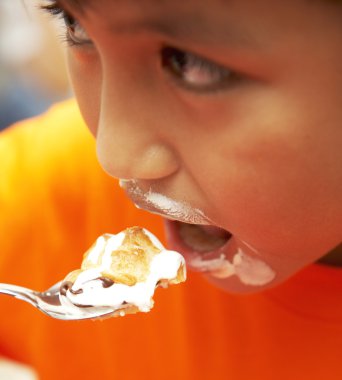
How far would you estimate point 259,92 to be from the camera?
487 mm

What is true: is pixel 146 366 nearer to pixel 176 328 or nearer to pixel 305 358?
pixel 176 328

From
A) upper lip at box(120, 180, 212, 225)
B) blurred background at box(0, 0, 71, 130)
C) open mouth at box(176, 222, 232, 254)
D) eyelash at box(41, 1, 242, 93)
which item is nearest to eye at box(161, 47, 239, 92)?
eyelash at box(41, 1, 242, 93)

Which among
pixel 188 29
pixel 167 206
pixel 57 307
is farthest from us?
pixel 57 307

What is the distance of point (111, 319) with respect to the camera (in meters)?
0.84

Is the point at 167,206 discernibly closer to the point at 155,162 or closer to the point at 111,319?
the point at 155,162

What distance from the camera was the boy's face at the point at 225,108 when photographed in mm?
462

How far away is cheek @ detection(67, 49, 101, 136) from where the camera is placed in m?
0.57

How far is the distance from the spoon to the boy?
0.10 metres

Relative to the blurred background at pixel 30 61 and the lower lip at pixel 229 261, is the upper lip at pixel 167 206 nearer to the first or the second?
the lower lip at pixel 229 261

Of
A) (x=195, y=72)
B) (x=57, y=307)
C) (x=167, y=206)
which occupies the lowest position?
(x=57, y=307)

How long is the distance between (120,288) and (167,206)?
9 centimetres

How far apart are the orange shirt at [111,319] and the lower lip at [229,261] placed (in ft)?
0.26

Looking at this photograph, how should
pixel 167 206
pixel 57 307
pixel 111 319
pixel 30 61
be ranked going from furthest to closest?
pixel 30 61 → pixel 111 319 → pixel 57 307 → pixel 167 206

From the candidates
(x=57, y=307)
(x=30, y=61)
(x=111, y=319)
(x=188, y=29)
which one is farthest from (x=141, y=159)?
(x=30, y=61)
